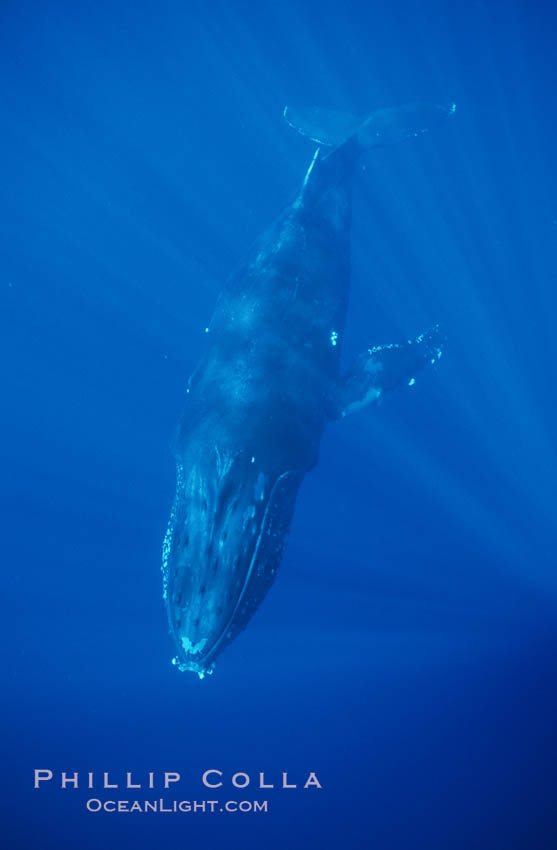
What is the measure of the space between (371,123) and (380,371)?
674 cm

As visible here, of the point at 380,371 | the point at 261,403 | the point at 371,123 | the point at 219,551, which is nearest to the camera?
the point at 219,551

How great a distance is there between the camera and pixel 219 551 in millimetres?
5039

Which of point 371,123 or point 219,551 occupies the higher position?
point 371,123

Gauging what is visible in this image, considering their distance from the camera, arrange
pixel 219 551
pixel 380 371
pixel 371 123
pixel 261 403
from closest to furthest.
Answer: pixel 219 551 < pixel 261 403 < pixel 380 371 < pixel 371 123

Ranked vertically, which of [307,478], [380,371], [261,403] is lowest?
[261,403]

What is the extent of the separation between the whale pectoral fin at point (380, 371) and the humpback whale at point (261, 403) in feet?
0.07

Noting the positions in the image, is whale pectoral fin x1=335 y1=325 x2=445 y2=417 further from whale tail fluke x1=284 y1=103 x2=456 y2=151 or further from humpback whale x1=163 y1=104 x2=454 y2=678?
whale tail fluke x1=284 y1=103 x2=456 y2=151

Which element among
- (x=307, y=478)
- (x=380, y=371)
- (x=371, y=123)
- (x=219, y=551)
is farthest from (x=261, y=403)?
(x=371, y=123)

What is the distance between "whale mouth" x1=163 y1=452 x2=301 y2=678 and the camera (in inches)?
186

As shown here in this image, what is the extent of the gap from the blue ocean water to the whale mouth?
557 centimetres

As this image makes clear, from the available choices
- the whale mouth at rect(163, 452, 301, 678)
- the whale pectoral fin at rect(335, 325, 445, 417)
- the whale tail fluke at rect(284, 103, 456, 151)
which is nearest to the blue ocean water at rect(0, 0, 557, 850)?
the whale tail fluke at rect(284, 103, 456, 151)

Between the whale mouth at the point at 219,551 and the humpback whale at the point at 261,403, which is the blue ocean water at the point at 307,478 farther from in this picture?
the whale mouth at the point at 219,551

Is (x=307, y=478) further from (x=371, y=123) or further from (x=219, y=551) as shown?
(x=371, y=123)

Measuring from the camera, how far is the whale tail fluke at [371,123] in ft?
37.9
